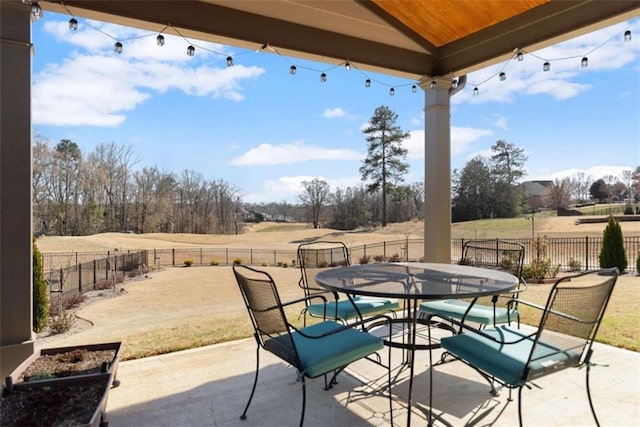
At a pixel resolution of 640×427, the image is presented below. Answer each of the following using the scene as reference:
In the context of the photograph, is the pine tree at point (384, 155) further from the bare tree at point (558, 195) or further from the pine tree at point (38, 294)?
the pine tree at point (38, 294)

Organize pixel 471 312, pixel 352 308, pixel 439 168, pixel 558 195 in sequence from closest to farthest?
pixel 471 312
pixel 352 308
pixel 439 168
pixel 558 195

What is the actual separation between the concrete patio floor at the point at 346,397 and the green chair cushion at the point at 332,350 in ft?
1.25

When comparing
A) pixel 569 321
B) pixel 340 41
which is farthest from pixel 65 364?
pixel 340 41

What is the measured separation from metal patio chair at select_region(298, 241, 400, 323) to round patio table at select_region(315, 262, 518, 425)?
9.4 inches

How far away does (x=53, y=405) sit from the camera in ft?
5.45

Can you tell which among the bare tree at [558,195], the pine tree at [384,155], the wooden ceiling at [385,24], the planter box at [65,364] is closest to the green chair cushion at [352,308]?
the planter box at [65,364]

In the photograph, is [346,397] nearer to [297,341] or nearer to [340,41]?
[297,341]

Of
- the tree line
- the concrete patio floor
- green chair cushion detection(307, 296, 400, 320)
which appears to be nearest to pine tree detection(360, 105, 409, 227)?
the tree line

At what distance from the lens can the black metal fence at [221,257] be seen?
7.89m

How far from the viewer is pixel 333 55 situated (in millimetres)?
3111

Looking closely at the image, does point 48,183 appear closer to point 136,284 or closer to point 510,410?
point 136,284

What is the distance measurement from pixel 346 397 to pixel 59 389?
1.48m

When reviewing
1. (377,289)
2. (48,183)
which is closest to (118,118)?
(48,183)

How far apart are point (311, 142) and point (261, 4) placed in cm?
1738
